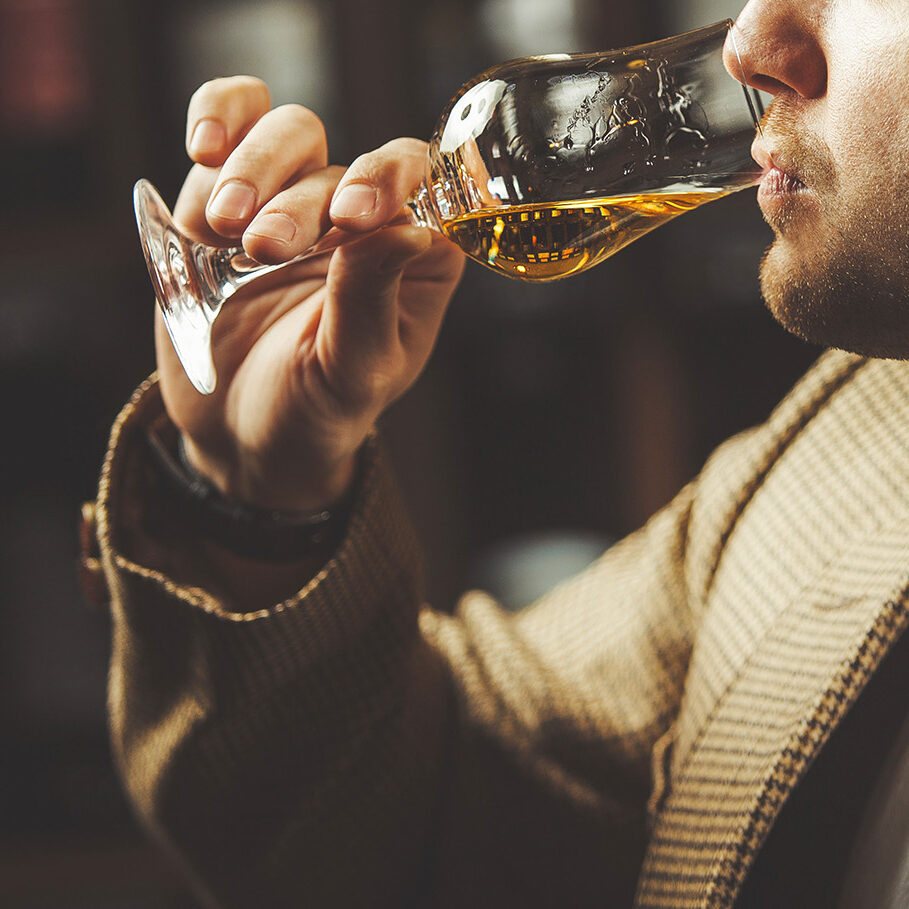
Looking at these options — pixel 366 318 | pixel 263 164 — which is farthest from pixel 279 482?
pixel 263 164

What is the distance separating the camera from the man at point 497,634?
25.3 inches

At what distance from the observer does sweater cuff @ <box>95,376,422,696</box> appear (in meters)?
0.75

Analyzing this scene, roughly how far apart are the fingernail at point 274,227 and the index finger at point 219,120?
14cm

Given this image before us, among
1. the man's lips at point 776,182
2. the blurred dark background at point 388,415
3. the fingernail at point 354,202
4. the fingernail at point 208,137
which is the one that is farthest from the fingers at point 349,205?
the blurred dark background at point 388,415

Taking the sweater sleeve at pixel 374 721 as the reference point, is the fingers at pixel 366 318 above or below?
above

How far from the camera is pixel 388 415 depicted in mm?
1620

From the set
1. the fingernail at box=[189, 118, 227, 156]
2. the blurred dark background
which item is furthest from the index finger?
the blurred dark background

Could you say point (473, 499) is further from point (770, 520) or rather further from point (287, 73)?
point (770, 520)

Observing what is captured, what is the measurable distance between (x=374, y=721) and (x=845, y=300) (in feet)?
1.61

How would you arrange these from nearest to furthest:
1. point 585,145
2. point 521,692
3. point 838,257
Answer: point 585,145 → point 838,257 → point 521,692

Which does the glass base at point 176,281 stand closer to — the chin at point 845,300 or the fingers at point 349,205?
the fingers at point 349,205

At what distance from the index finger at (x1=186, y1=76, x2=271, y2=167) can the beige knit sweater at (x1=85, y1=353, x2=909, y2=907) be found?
0.76 feet

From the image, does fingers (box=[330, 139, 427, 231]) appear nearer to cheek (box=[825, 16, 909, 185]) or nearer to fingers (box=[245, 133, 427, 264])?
fingers (box=[245, 133, 427, 264])

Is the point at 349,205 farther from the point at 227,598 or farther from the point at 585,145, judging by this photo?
the point at 227,598
